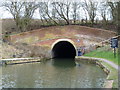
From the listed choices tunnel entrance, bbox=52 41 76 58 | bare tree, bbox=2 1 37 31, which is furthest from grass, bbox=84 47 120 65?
bare tree, bbox=2 1 37 31

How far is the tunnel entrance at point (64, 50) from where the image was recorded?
31.7 m

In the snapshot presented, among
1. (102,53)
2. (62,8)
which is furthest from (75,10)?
(102,53)

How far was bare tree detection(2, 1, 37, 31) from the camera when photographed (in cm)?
3228

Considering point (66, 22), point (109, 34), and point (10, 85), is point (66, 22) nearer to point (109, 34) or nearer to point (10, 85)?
point (109, 34)

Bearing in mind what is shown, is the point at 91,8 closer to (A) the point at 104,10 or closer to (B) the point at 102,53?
(A) the point at 104,10

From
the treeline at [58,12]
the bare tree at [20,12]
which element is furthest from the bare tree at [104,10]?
the bare tree at [20,12]

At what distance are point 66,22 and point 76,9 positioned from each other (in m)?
2.24

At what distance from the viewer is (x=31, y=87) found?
41.3ft

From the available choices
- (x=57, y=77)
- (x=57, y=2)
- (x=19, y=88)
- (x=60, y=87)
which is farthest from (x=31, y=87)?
(x=57, y=2)

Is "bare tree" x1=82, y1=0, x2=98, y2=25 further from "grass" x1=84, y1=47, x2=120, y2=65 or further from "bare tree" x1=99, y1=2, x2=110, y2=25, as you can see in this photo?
"grass" x1=84, y1=47, x2=120, y2=65

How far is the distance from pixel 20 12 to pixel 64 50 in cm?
829

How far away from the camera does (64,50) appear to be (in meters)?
36.0

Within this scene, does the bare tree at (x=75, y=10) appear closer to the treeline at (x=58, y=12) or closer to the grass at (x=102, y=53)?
the treeline at (x=58, y=12)

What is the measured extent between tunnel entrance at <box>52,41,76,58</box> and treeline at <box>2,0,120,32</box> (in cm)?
304
